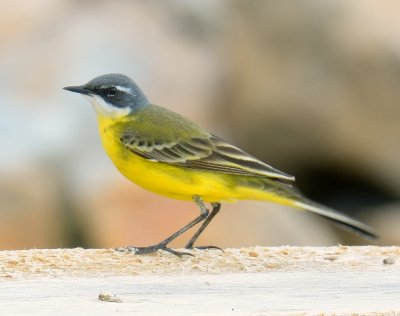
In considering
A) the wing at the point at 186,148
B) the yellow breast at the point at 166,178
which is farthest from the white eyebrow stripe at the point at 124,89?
the yellow breast at the point at 166,178

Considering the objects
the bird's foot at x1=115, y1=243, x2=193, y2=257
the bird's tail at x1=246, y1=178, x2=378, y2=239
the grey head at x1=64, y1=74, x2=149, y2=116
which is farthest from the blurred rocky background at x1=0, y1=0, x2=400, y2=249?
Result: the bird's foot at x1=115, y1=243, x2=193, y2=257

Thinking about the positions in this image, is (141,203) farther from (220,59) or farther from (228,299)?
(228,299)

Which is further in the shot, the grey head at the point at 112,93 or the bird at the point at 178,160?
the grey head at the point at 112,93

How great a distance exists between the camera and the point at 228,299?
5.00m

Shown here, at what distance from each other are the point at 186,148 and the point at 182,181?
0.68 ft

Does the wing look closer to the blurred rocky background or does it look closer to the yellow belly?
the yellow belly

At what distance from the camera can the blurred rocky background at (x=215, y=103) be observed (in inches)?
402

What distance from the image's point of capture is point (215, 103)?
38.5 feet

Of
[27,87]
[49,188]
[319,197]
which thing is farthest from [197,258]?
[319,197]

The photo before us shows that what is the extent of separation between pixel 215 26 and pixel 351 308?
25.5 feet

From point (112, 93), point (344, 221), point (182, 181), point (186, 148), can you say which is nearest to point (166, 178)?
point (182, 181)

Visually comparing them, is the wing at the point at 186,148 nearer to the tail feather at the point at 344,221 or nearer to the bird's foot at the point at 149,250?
the tail feather at the point at 344,221

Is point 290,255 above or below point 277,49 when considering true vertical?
below

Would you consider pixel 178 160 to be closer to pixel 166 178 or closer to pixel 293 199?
pixel 166 178
